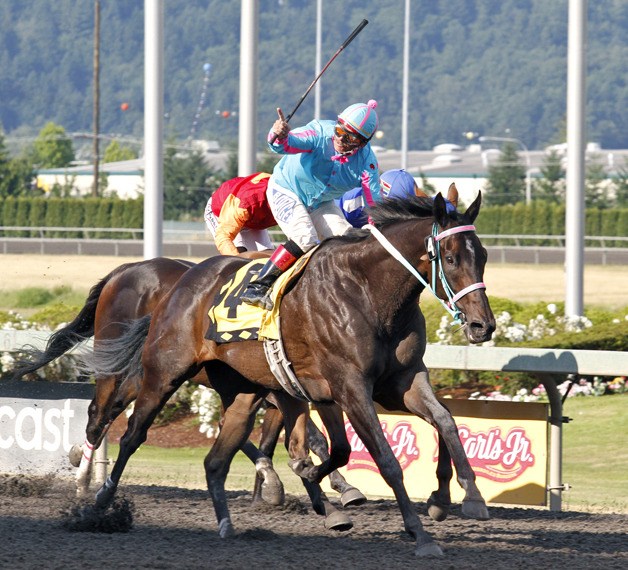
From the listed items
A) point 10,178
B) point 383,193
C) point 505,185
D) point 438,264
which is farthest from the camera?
point 10,178

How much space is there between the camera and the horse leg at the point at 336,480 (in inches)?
242

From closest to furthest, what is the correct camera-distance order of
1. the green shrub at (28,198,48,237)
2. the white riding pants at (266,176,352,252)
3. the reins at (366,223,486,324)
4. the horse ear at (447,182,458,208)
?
the reins at (366,223,486,324)
the horse ear at (447,182,458,208)
the white riding pants at (266,176,352,252)
the green shrub at (28,198,48,237)

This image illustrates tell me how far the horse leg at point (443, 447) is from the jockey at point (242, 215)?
2.03m

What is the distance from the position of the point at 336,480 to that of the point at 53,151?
98.7 meters

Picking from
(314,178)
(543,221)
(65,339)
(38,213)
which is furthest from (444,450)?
(38,213)

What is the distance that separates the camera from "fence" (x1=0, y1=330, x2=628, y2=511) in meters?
6.92

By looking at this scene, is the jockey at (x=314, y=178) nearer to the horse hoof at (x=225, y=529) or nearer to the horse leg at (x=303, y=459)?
the horse leg at (x=303, y=459)

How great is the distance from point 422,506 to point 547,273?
2225 centimetres

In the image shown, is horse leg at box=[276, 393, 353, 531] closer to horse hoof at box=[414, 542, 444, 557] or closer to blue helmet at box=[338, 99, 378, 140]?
horse hoof at box=[414, 542, 444, 557]

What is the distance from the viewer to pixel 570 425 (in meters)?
10.7

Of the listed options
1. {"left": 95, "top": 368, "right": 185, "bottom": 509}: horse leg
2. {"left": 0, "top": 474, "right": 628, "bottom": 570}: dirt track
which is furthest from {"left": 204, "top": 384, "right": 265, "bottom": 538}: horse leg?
{"left": 95, "top": 368, "right": 185, "bottom": 509}: horse leg

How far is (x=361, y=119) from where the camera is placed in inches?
240

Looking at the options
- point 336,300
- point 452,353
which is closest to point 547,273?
point 452,353

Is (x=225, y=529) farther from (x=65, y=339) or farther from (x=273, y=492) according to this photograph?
(x=65, y=339)
